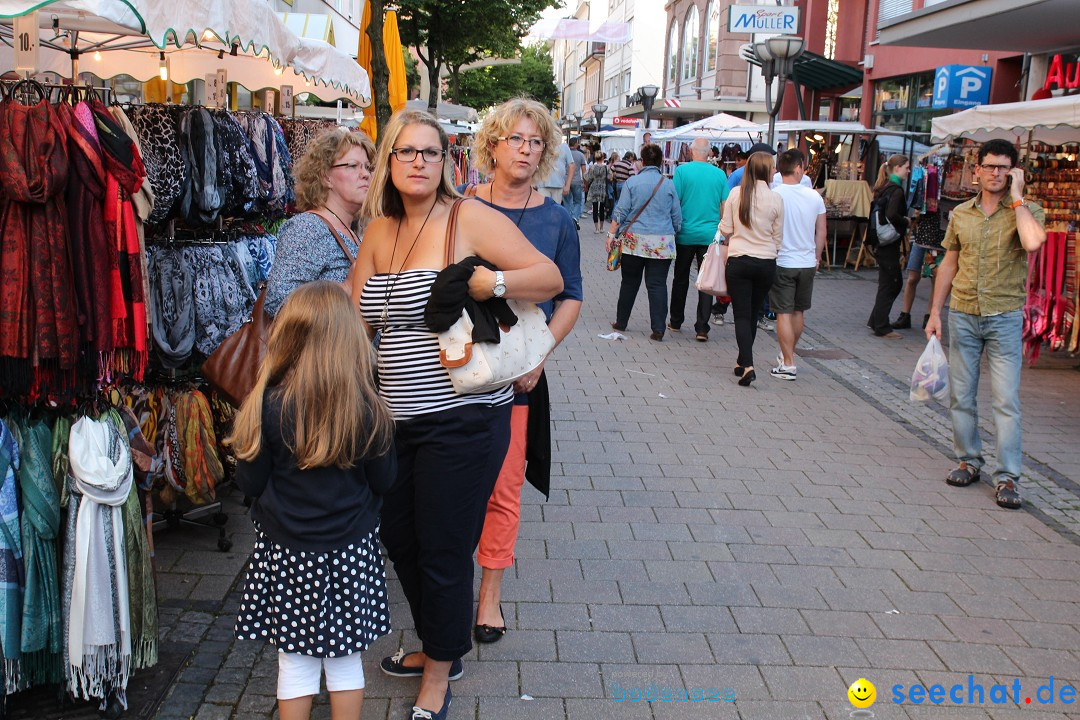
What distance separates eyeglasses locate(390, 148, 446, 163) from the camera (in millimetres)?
3156

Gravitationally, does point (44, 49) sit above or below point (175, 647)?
above

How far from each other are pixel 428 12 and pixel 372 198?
89.2 feet

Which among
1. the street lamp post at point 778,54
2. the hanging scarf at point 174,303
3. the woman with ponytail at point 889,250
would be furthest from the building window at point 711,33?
the hanging scarf at point 174,303

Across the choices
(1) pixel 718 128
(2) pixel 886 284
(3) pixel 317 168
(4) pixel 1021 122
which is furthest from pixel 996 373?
(1) pixel 718 128

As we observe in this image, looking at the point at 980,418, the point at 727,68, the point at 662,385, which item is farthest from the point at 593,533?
the point at 727,68

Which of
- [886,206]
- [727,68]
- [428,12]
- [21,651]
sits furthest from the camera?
[727,68]

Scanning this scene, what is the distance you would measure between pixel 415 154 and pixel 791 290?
19.9 ft

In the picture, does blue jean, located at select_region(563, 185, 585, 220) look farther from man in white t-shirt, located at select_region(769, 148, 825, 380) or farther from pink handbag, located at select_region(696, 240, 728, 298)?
man in white t-shirt, located at select_region(769, 148, 825, 380)

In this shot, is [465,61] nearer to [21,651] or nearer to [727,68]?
[727,68]

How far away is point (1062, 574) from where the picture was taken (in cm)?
479

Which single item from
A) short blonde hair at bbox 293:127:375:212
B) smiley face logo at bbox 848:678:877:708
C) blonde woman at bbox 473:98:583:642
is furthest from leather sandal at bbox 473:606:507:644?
short blonde hair at bbox 293:127:375:212

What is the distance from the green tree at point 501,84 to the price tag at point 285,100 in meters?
29.3

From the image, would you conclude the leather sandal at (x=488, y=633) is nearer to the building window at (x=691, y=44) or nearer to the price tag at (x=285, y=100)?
the price tag at (x=285, y=100)

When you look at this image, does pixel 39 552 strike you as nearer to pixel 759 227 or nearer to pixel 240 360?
pixel 240 360
